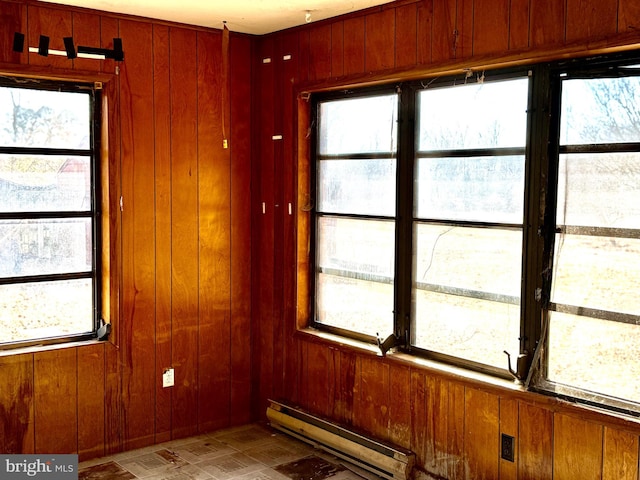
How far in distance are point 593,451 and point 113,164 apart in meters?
2.89

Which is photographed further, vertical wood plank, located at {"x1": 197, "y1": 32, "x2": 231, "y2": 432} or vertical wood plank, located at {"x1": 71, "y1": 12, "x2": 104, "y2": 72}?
vertical wood plank, located at {"x1": 197, "y1": 32, "x2": 231, "y2": 432}

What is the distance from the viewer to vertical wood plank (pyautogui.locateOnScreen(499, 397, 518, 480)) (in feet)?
10.5

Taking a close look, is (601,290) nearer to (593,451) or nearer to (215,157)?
(593,451)

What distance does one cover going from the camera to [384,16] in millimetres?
3689

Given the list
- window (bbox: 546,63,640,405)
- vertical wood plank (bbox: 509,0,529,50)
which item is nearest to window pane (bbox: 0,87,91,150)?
vertical wood plank (bbox: 509,0,529,50)

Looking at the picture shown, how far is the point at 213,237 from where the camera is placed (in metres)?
4.46

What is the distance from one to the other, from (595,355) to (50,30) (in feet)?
10.4

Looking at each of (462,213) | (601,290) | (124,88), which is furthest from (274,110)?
(601,290)

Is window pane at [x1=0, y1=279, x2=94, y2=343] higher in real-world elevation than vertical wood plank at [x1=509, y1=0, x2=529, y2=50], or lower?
lower

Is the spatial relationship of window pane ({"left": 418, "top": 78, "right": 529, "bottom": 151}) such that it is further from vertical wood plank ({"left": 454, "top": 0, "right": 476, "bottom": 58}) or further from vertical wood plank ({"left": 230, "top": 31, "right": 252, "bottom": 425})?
vertical wood plank ({"left": 230, "top": 31, "right": 252, "bottom": 425})

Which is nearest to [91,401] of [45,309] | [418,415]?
[45,309]

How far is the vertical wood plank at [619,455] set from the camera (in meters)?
2.78

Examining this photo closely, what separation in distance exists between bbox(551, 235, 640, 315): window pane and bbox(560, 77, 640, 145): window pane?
42 centimetres

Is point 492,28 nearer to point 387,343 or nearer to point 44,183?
point 387,343
